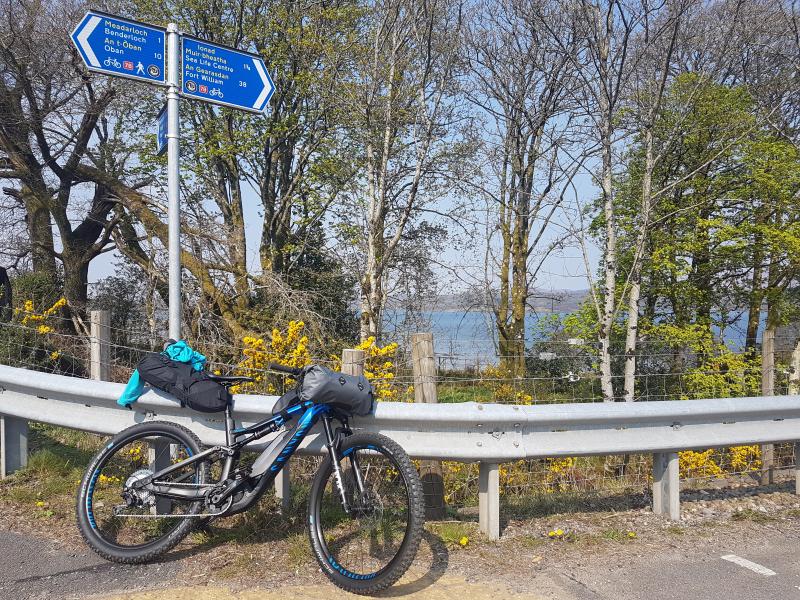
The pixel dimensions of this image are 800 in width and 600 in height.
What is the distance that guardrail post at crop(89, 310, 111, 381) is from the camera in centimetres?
480

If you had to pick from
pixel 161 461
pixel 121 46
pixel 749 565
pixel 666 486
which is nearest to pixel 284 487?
pixel 161 461

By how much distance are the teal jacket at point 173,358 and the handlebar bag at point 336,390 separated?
737 millimetres

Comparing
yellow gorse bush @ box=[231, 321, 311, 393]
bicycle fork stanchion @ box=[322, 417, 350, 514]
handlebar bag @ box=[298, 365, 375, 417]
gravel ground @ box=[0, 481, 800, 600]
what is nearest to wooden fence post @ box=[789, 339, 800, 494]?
gravel ground @ box=[0, 481, 800, 600]

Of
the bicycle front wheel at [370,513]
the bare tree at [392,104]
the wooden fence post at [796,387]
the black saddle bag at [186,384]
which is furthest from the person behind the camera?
the bare tree at [392,104]

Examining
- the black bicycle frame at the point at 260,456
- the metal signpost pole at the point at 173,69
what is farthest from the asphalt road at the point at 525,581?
the metal signpost pole at the point at 173,69

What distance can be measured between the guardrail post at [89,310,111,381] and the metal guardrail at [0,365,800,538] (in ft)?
1.61

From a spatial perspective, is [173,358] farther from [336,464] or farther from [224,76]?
[224,76]

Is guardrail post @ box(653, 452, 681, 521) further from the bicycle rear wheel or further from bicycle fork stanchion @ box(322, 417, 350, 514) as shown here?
the bicycle rear wheel

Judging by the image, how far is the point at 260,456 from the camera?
3496 mm

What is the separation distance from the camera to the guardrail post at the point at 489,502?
385cm

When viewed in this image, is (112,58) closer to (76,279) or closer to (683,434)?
(683,434)

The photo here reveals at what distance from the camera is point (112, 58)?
3.95 metres

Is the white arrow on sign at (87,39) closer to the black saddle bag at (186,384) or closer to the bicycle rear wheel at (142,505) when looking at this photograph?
the black saddle bag at (186,384)

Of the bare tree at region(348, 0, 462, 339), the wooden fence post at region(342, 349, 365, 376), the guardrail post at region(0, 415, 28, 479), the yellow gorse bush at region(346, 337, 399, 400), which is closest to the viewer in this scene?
the wooden fence post at region(342, 349, 365, 376)
